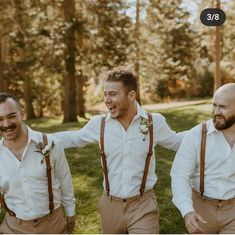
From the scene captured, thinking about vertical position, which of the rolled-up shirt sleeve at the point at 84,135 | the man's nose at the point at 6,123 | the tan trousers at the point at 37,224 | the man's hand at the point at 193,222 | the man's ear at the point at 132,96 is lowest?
the tan trousers at the point at 37,224

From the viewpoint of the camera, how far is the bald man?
4246mm

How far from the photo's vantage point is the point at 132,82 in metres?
4.72

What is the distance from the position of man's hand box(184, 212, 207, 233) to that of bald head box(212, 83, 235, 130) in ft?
2.75

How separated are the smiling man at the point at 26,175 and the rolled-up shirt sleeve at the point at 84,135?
520 mm

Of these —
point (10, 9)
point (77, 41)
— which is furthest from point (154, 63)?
point (10, 9)

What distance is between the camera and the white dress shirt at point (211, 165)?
4.29 m

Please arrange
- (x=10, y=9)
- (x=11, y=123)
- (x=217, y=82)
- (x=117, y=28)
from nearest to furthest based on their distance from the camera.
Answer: (x=11, y=123) → (x=10, y=9) → (x=117, y=28) → (x=217, y=82)

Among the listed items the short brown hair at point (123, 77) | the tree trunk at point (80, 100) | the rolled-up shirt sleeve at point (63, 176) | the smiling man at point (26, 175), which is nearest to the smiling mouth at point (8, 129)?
the smiling man at point (26, 175)

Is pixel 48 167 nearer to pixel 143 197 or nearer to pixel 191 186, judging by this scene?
pixel 143 197

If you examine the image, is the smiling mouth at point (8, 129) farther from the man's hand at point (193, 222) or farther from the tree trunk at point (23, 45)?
the tree trunk at point (23, 45)

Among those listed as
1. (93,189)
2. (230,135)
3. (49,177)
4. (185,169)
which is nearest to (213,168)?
(185,169)

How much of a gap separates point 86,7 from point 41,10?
7.38 feet

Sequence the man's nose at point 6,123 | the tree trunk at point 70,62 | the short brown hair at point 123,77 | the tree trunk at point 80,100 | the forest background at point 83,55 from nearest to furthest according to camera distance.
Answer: the man's nose at point 6,123, the short brown hair at point 123,77, the forest background at point 83,55, the tree trunk at point 70,62, the tree trunk at point 80,100

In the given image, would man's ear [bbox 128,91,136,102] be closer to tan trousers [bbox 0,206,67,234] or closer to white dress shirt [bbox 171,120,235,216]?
white dress shirt [bbox 171,120,235,216]
